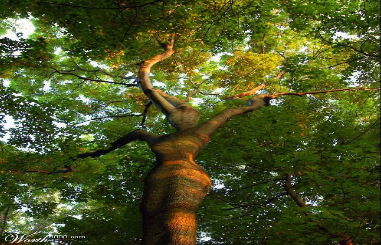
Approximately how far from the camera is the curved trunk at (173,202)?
2.56m

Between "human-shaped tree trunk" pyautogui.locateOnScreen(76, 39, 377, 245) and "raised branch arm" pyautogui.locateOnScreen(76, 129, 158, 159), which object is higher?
"raised branch arm" pyautogui.locateOnScreen(76, 129, 158, 159)

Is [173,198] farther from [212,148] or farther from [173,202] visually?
[212,148]

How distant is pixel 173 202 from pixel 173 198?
6 centimetres

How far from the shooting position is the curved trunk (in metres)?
2.56

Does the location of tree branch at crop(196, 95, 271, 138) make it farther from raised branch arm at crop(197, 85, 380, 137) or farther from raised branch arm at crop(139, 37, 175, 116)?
raised branch arm at crop(139, 37, 175, 116)

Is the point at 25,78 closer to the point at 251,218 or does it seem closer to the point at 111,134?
the point at 111,134

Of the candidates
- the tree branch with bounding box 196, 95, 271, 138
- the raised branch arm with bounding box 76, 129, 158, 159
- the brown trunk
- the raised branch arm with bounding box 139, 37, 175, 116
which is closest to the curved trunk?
the brown trunk

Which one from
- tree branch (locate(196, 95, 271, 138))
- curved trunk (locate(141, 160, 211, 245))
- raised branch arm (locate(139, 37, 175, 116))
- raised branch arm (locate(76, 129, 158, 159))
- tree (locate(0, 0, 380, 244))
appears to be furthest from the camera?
raised branch arm (locate(139, 37, 175, 116))

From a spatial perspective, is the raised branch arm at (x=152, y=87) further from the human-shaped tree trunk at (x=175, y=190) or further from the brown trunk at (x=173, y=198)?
the brown trunk at (x=173, y=198)

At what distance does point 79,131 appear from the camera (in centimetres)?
744

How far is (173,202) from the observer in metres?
2.88

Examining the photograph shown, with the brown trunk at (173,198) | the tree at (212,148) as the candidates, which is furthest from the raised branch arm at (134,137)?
the brown trunk at (173,198)

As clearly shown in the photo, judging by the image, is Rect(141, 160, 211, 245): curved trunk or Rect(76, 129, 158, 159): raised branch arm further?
Rect(76, 129, 158, 159): raised branch arm

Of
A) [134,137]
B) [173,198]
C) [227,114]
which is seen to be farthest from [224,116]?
[173,198]
